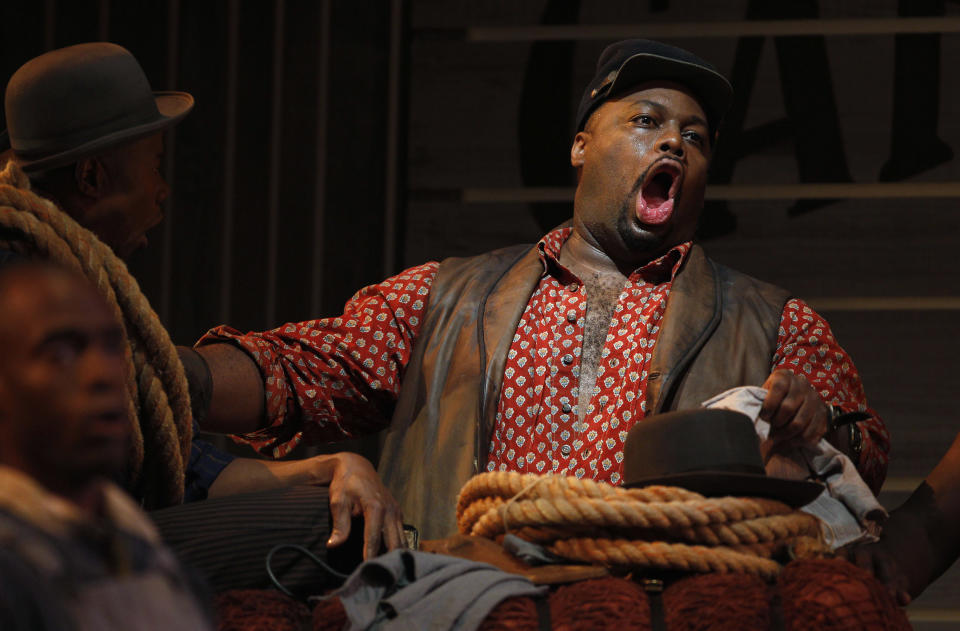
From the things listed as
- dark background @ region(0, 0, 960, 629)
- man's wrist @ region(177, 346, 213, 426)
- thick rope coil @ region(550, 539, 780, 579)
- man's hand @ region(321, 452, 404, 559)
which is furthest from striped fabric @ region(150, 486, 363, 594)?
dark background @ region(0, 0, 960, 629)

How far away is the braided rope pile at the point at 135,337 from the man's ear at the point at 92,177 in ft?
0.72

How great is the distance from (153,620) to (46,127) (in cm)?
141

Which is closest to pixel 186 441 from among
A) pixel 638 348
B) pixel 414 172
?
pixel 638 348

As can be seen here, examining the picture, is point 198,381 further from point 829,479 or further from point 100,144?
point 829,479

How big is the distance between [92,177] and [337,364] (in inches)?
28.0

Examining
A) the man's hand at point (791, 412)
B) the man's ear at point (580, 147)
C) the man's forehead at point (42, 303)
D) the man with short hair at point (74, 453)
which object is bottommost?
the man's hand at point (791, 412)

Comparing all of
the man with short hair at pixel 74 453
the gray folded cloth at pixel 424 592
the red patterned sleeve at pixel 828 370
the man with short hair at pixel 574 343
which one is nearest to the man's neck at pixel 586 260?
the man with short hair at pixel 574 343

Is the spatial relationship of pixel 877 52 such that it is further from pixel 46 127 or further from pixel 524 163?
pixel 46 127

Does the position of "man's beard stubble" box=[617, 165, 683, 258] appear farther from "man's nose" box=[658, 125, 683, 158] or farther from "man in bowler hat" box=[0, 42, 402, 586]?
"man in bowler hat" box=[0, 42, 402, 586]

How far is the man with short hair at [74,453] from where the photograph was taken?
924 millimetres

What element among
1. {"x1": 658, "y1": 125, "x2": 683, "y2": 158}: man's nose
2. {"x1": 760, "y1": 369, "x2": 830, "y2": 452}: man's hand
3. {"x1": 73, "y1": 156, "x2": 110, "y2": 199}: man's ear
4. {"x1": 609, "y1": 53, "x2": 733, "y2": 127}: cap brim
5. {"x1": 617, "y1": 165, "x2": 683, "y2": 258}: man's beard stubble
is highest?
{"x1": 609, "y1": 53, "x2": 733, "y2": 127}: cap brim

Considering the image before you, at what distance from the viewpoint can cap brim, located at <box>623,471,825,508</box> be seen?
1.84 m

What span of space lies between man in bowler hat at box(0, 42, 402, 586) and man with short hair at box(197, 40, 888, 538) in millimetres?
349

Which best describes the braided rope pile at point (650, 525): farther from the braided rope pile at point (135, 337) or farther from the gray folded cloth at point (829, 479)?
the braided rope pile at point (135, 337)
